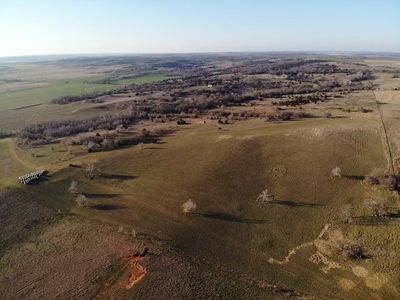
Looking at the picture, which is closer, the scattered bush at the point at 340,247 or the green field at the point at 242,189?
the scattered bush at the point at 340,247

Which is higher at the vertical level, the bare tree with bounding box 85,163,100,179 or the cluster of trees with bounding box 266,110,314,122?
the cluster of trees with bounding box 266,110,314,122

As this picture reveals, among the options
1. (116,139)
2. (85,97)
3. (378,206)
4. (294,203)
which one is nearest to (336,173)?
(378,206)

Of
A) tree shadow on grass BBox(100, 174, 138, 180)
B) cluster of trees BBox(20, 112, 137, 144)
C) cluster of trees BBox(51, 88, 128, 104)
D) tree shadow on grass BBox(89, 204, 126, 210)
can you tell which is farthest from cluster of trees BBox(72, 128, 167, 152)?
cluster of trees BBox(51, 88, 128, 104)

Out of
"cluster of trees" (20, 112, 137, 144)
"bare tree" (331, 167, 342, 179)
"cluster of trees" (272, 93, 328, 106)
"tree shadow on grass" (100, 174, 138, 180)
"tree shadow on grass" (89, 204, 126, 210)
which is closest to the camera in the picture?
"tree shadow on grass" (89, 204, 126, 210)

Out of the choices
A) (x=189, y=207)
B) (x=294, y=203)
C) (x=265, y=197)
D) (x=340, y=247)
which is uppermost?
(x=189, y=207)

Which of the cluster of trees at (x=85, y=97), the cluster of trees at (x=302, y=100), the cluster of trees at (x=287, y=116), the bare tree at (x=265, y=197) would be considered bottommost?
the cluster of trees at (x=85, y=97)

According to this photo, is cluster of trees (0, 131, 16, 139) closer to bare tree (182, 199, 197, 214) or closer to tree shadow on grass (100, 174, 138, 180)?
tree shadow on grass (100, 174, 138, 180)

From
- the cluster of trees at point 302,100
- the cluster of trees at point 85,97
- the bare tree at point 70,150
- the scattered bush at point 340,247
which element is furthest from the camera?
the cluster of trees at point 85,97

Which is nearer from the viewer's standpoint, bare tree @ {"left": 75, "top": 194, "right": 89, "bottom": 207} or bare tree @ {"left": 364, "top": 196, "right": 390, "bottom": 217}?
bare tree @ {"left": 364, "top": 196, "right": 390, "bottom": 217}

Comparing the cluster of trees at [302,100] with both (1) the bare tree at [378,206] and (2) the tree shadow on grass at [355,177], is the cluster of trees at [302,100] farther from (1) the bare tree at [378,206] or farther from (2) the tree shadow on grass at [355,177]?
(1) the bare tree at [378,206]

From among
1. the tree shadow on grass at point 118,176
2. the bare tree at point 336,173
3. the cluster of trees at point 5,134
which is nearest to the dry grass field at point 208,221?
the tree shadow on grass at point 118,176

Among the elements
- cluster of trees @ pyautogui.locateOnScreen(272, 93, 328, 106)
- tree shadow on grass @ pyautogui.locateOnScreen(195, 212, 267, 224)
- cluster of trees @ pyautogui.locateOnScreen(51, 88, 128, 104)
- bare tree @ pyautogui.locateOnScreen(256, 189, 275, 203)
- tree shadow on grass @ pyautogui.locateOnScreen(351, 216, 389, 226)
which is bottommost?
cluster of trees @ pyautogui.locateOnScreen(51, 88, 128, 104)

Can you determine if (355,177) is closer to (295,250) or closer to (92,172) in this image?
(295,250)
